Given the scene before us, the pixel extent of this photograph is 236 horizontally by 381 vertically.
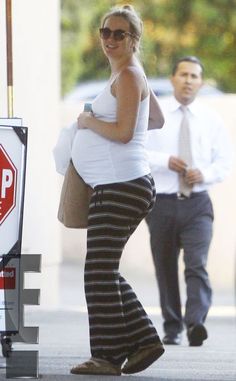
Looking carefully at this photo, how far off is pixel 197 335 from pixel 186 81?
176cm

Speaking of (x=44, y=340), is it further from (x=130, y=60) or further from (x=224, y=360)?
(x=130, y=60)

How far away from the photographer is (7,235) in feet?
25.2

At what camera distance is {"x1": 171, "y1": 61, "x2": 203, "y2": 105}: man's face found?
10797mm

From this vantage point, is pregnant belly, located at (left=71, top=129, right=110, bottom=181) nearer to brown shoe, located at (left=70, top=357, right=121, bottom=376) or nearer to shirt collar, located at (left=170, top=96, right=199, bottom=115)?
brown shoe, located at (left=70, top=357, right=121, bottom=376)

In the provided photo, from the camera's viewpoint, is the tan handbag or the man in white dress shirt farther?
the man in white dress shirt

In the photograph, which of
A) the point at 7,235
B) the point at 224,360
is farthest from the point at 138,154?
the point at 224,360

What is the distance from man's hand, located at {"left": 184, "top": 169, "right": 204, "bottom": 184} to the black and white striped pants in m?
2.86

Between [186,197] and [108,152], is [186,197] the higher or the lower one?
the lower one

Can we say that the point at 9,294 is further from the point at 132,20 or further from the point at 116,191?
the point at 132,20

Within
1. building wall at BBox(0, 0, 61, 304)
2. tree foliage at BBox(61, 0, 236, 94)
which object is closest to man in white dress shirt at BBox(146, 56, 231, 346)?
building wall at BBox(0, 0, 61, 304)

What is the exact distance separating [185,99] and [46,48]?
71.2 inches

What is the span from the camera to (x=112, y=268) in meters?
7.52

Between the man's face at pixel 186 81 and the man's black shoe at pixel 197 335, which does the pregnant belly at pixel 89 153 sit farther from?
the man's face at pixel 186 81

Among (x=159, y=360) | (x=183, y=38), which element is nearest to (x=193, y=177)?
(x=159, y=360)
